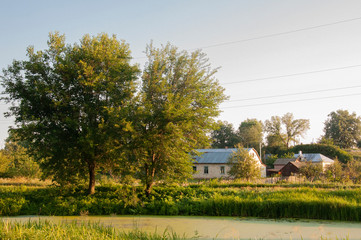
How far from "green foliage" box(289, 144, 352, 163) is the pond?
4636cm

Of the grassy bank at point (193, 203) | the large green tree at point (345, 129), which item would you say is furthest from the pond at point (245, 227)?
the large green tree at point (345, 129)

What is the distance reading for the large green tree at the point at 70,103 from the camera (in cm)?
1608

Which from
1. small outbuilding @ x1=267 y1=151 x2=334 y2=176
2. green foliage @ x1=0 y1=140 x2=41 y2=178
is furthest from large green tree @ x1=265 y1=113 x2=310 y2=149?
green foliage @ x1=0 y1=140 x2=41 y2=178

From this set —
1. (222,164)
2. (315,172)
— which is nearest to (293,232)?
(315,172)

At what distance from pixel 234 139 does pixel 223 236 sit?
70387 millimetres

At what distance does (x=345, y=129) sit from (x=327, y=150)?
28.5 meters

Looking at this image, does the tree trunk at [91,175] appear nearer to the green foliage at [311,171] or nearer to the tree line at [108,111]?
the tree line at [108,111]

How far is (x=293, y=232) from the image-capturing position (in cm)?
977

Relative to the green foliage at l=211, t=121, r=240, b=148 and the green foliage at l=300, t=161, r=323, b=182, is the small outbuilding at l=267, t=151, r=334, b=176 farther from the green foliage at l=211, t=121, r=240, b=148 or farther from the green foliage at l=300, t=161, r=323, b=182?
the green foliage at l=211, t=121, r=240, b=148

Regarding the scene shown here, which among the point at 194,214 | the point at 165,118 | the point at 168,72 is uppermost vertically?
the point at 168,72

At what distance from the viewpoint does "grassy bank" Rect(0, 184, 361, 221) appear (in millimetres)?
12836

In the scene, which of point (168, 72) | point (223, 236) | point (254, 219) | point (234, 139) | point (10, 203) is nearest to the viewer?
point (223, 236)

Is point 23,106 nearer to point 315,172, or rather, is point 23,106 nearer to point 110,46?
point 110,46

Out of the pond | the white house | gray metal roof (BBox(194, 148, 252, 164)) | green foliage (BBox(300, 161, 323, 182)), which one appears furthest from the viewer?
gray metal roof (BBox(194, 148, 252, 164))
